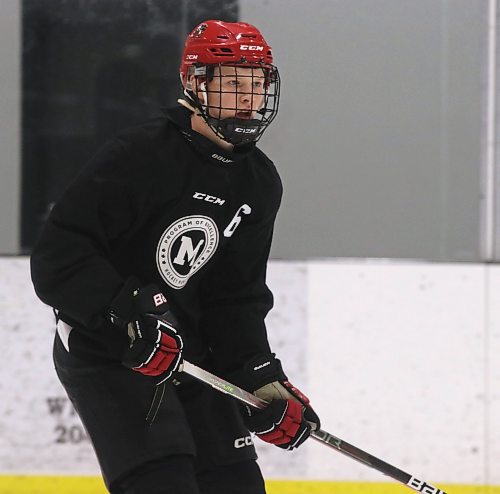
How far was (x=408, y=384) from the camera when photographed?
343 centimetres

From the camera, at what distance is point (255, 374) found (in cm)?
227

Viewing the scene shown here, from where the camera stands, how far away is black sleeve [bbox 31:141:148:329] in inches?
78.1

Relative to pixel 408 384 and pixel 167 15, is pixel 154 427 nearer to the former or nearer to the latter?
pixel 408 384

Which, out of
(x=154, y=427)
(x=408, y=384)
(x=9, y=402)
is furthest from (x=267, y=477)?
(x=154, y=427)

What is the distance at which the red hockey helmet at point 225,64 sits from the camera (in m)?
→ 2.10

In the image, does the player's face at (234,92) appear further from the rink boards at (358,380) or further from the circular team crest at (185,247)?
the rink boards at (358,380)

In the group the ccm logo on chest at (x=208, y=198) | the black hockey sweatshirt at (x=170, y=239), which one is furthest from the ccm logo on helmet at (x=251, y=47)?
the ccm logo on chest at (x=208, y=198)

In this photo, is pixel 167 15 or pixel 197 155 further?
pixel 167 15

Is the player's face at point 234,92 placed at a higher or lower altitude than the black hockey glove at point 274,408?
higher

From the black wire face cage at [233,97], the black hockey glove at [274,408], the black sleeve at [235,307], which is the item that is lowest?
the black hockey glove at [274,408]

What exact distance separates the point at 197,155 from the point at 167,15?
150 cm

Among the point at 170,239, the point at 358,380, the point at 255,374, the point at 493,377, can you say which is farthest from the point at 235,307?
the point at 493,377

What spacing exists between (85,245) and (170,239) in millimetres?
190

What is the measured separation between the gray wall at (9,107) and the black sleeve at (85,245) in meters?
1.59
